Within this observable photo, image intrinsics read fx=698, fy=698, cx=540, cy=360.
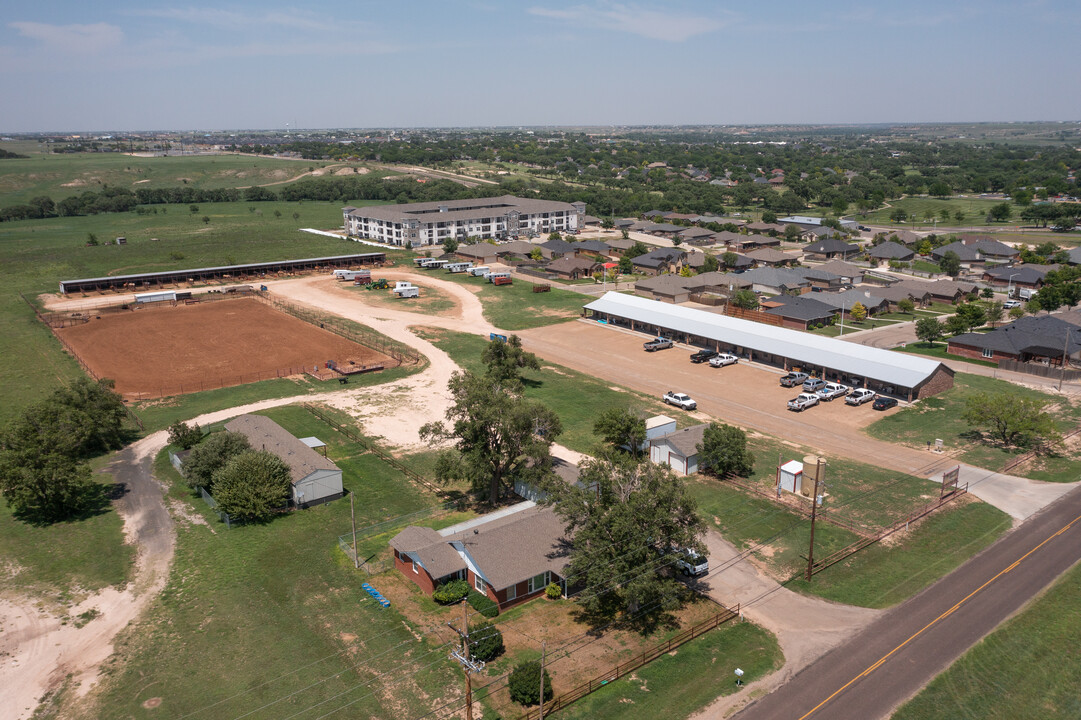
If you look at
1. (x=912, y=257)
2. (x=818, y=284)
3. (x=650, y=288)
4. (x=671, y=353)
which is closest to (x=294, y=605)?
(x=671, y=353)

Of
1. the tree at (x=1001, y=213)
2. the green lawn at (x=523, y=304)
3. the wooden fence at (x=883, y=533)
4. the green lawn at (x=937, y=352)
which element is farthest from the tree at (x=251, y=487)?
the tree at (x=1001, y=213)

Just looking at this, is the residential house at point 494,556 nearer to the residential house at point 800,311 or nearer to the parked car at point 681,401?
the parked car at point 681,401

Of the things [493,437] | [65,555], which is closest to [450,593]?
[493,437]

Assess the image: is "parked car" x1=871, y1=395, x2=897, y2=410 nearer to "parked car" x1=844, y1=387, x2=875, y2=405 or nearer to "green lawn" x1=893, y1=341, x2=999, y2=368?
"parked car" x1=844, y1=387, x2=875, y2=405

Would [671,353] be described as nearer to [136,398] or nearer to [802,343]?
[802,343]

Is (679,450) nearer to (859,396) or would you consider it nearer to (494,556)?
(494,556)

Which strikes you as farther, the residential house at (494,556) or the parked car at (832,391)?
the parked car at (832,391)
